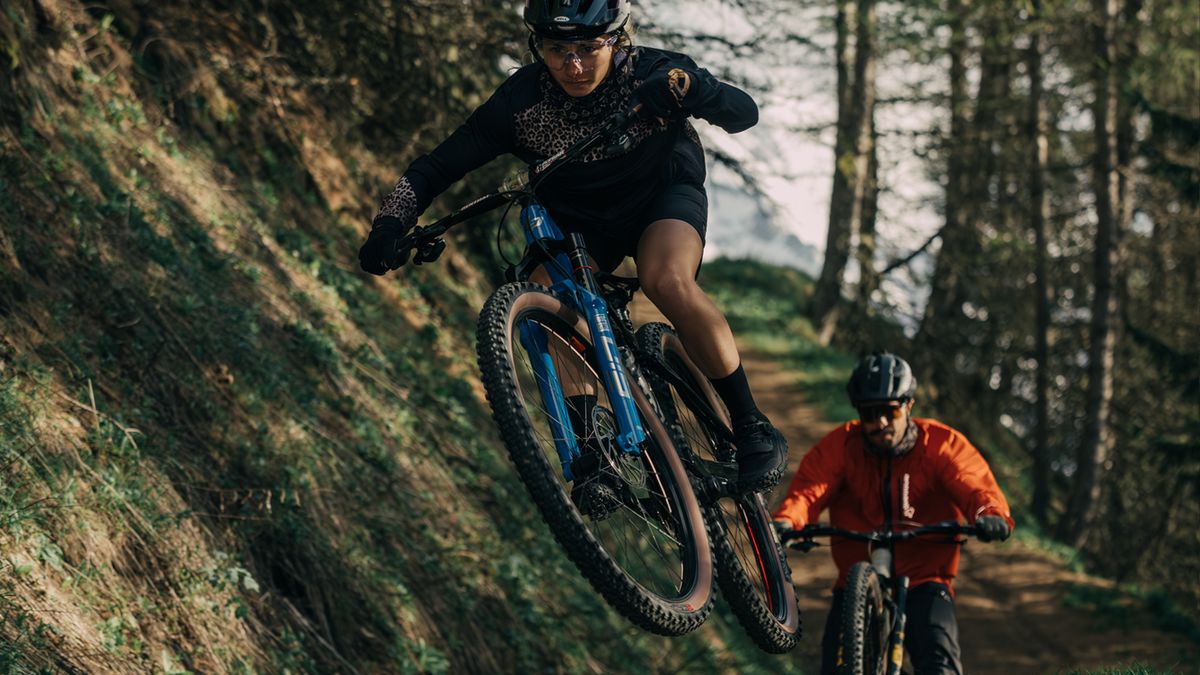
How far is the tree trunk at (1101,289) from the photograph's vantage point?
63.7ft

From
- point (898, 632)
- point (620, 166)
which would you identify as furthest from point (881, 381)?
point (620, 166)

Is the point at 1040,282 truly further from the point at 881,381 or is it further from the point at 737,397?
the point at 737,397

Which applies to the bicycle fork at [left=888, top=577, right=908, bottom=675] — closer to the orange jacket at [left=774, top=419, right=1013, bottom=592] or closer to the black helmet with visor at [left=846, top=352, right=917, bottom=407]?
the orange jacket at [left=774, top=419, right=1013, bottom=592]

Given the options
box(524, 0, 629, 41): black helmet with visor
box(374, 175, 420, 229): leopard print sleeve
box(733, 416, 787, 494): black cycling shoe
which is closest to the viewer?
box(524, 0, 629, 41): black helmet with visor

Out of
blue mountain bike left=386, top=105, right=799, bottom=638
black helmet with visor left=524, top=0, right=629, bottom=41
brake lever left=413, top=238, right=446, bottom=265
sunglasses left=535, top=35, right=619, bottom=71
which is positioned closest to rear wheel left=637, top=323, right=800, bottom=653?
blue mountain bike left=386, top=105, right=799, bottom=638

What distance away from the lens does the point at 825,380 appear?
20891 millimetres

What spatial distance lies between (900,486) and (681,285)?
9.52ft

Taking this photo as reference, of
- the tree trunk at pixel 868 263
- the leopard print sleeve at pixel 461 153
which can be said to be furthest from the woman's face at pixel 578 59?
the tree trunk at pixel 868 263

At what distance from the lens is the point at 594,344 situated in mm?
4855

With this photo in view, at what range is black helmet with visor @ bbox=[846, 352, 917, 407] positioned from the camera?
22.8ft

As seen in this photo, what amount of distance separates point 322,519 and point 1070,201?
2951cm

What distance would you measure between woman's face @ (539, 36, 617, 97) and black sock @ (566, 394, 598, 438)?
1.21 m

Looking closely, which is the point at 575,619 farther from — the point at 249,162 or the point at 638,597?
the point at 638,597

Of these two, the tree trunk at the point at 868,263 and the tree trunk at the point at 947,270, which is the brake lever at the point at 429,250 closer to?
the tree trunk at the point at 868,263
